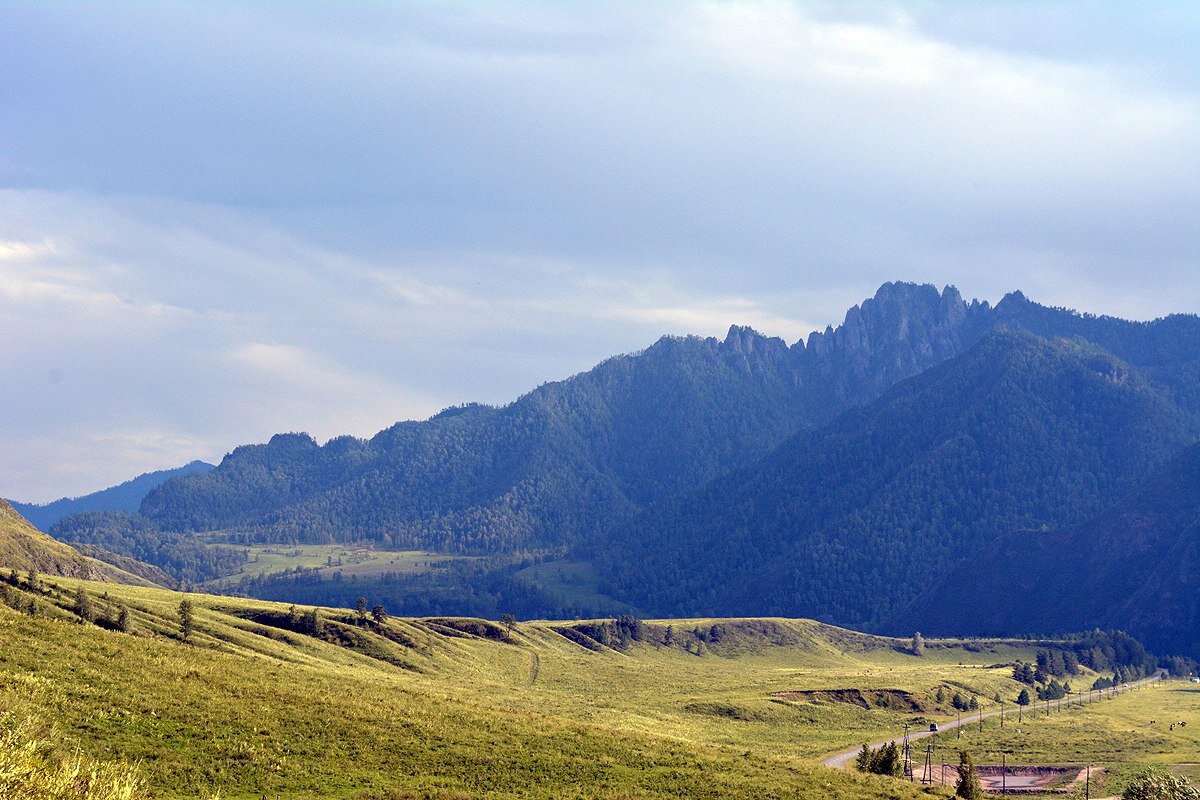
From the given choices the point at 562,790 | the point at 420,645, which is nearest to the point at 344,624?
the point at 420,645

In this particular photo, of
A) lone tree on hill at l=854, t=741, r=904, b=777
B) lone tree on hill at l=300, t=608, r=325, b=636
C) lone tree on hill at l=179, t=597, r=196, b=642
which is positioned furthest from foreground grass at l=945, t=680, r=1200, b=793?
lone tree on hill at l=179, t=597, r=196, b=642

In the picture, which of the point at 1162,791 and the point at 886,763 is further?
the point at 886,763

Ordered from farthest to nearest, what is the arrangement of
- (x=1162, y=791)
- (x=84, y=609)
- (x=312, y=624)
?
(x=312, y=624) < (x=84, y=609) < (x=1162, y=791)

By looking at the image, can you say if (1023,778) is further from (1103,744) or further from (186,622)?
(186,622)

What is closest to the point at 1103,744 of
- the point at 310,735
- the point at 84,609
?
the point at 310,735

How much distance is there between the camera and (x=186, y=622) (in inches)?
5438

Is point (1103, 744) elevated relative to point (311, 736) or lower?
lower

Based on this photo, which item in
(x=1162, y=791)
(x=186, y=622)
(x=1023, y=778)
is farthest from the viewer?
(x=186, y=622)

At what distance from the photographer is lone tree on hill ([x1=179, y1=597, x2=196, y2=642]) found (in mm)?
134500

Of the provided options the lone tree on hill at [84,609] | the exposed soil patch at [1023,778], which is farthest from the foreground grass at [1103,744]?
the lone tree on hill at [84,609]

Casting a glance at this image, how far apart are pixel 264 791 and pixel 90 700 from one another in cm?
1864

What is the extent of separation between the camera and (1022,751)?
154500 millimetres

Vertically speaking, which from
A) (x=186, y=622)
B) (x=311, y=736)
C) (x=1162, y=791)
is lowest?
Answer: (x=311, y=736)

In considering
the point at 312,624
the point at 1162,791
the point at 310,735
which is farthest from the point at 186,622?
the point at 1162,791
